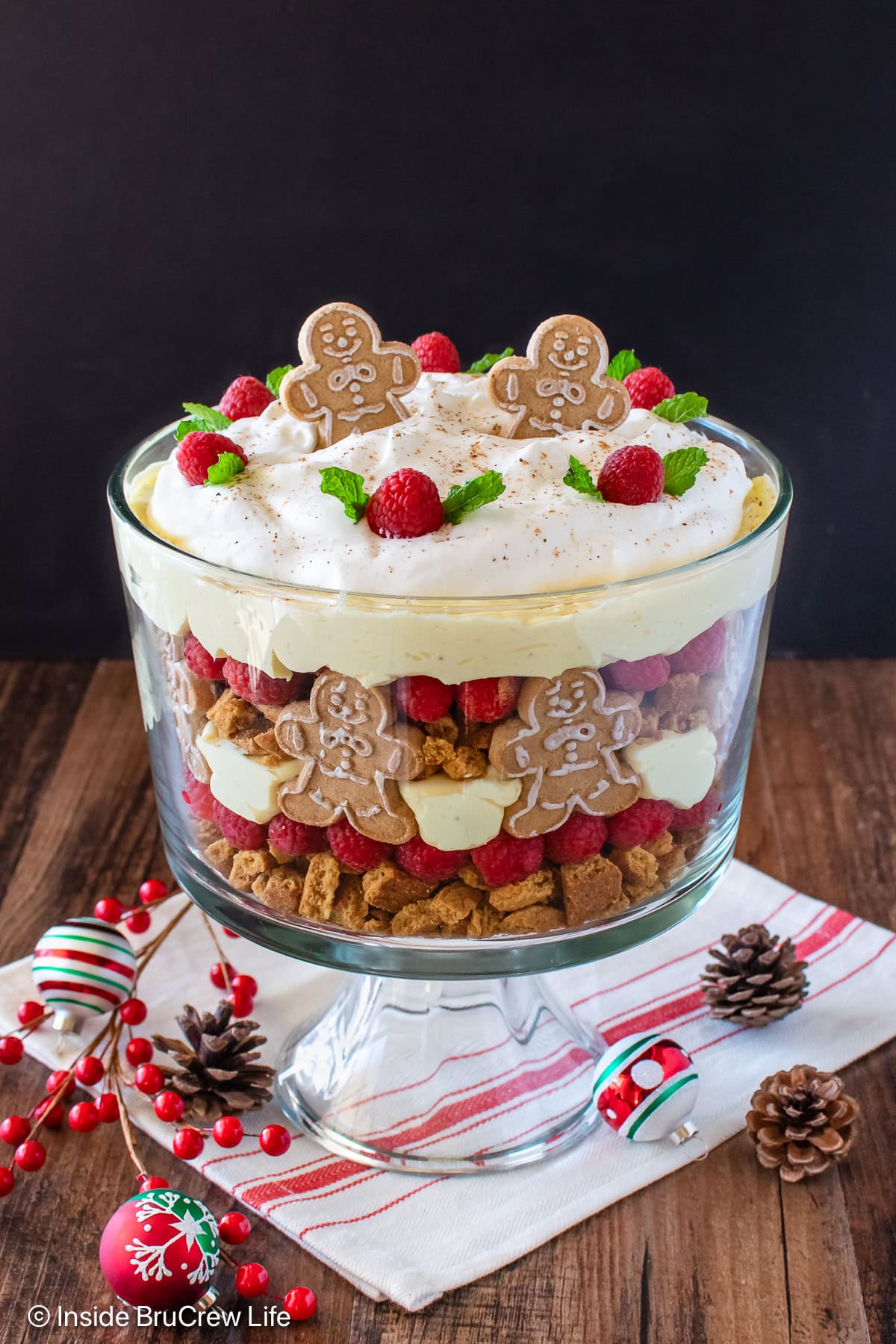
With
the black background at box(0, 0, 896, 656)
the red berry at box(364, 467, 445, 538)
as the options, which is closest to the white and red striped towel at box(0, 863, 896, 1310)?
the red berry at box(364, 467, 445, 538)

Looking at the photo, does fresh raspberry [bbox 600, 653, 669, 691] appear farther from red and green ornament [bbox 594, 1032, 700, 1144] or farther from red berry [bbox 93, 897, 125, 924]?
red berry [bbox 93, 897, 125, 924]

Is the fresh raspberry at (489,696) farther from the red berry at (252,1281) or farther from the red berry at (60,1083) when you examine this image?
the red berry at (60,1083)

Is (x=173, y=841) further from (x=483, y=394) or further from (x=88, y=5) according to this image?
(x=88, y=5)

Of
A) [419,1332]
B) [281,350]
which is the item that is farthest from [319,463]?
[281,350]

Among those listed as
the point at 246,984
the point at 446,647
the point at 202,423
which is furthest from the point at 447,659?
the point at 246,984

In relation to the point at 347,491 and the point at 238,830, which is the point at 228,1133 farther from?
the point at 347,491

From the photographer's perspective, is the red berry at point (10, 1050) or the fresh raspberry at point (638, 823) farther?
the red berry at point (10, 1050)

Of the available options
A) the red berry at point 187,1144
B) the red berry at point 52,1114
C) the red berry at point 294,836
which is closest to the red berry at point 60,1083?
the red berry at point 52,1114
